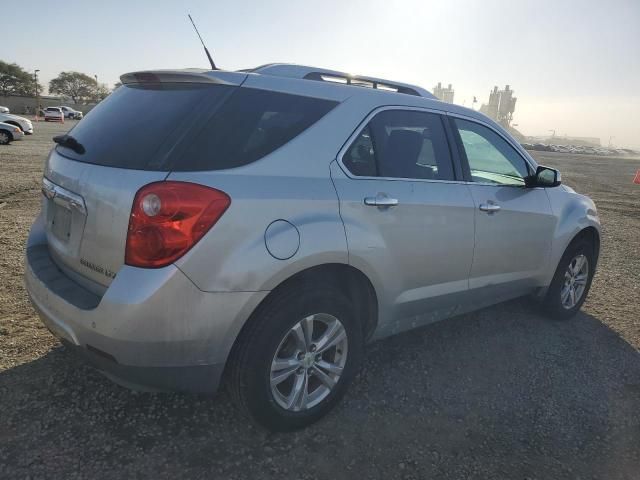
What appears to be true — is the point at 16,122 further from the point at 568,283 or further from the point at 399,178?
the point at 568,283

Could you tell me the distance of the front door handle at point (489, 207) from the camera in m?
3.25

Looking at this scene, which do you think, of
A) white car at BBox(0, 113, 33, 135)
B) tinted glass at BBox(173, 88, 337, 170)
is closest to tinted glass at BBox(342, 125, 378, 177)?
tinted glass at BBox(173, 88, 337, 170)

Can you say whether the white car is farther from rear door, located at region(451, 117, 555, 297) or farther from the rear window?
rear door, located at region(451, 117, 555, 297)

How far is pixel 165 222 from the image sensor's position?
197 cm

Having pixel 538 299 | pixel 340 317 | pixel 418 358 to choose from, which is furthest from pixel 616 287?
pixel 340 317

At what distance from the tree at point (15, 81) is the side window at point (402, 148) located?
301ft

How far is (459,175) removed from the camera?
10.5 feet

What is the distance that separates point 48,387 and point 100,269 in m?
1.12

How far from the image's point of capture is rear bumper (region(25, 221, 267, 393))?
6.43 feet

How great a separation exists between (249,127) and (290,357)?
1163 millimetres

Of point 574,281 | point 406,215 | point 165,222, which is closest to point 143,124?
point 165,222

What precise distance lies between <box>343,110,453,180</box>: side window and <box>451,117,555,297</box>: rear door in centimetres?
22

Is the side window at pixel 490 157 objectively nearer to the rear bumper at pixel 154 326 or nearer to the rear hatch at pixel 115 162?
the rear hatch at pixel 115 162

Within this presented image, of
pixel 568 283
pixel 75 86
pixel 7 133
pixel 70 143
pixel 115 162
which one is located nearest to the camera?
pixel 115 162
